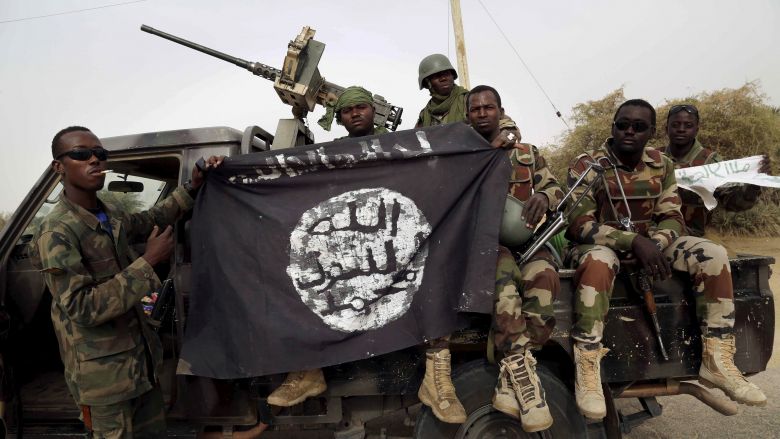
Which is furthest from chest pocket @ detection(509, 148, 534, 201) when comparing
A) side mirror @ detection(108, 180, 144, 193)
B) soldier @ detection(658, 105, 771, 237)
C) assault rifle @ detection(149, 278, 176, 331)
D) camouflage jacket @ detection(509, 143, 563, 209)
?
side mirror @ detection(108, 180, 144, 193)

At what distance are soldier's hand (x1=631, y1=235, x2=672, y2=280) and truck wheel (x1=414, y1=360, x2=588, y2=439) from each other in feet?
2.38

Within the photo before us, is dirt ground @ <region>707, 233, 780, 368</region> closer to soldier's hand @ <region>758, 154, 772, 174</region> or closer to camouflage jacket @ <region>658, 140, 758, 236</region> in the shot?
camouflage jacket @ <region>658, 140, 758, 236</region>

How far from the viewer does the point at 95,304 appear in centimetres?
209

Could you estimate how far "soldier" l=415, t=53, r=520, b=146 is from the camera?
414cm

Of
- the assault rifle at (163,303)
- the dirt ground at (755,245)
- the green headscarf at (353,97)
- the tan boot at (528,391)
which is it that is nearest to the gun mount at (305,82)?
the green headscarf at (353,97)

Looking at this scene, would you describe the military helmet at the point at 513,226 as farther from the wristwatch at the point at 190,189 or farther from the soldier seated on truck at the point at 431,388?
the wristwatch at the point at 190,189

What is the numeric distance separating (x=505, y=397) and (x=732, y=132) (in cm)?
903

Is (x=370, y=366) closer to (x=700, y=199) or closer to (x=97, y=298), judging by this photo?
(x=97, y=298)

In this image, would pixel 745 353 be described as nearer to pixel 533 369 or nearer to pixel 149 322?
pixel 533 369

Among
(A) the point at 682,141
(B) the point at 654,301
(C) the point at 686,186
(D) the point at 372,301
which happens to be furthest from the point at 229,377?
(A) the point at 682,141

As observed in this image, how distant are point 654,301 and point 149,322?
103 inches

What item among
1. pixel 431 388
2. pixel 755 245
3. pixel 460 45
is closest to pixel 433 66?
pixel 431 388

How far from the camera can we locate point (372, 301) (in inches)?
91.6

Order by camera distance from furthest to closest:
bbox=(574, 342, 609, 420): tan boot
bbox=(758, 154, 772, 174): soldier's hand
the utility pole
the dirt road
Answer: the utility pole, the dirt road, bbox=(758, 154, 772, 174): soldier's hand, bbox=(574, 342, 609, 420): tan boot
